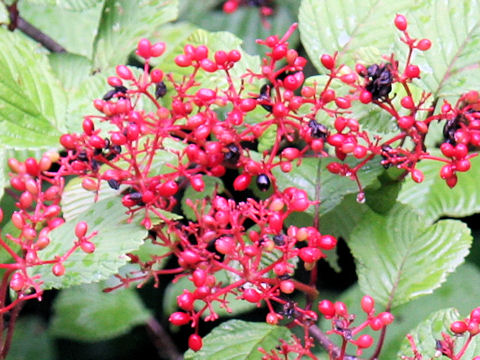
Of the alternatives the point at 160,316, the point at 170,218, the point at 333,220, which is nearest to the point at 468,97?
the point at 333,220

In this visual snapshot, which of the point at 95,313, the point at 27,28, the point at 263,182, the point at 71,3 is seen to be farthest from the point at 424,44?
the point at 95,313

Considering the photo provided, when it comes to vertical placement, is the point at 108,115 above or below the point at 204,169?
above

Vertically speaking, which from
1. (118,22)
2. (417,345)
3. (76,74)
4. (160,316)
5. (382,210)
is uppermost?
(118,22)

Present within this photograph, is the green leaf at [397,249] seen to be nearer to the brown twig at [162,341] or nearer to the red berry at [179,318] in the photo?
the red berry at [179,318]

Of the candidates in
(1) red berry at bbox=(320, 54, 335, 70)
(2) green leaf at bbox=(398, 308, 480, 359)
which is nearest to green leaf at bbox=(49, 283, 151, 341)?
(2) green leaf at bbox=(398, 308, 480, 359)

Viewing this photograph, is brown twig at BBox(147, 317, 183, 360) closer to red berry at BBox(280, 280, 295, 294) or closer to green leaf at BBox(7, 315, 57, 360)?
green leaf at BBox(7, 315, 57, 360)

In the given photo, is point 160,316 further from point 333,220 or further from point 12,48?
point 12,48

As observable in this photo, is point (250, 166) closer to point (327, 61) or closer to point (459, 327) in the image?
point (327, 61)
